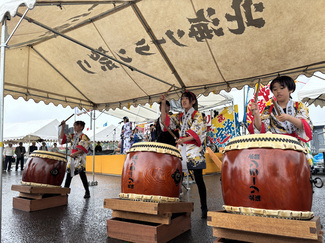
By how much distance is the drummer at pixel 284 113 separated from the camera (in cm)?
190

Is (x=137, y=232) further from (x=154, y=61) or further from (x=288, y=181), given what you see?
(x=154, y=61)

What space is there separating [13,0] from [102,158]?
345 inches

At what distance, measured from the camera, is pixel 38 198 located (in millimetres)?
3334

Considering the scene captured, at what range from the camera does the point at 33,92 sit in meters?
4.48

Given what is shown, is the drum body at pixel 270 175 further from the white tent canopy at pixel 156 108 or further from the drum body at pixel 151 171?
the white tent canopy at pixel 156 108

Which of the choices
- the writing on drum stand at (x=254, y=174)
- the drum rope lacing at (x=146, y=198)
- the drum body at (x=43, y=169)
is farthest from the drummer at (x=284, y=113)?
the drum body at (x=43, y=169)

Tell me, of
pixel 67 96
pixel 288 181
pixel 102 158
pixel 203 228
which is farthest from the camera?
pixel 102 158

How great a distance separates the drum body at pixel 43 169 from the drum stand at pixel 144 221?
1714mm

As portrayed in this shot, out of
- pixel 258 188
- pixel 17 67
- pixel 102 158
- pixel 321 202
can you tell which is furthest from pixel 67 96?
pixel 102 158

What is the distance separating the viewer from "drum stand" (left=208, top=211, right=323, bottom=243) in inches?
52.6

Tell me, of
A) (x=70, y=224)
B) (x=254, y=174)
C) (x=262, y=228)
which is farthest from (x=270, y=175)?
(x=70, y=224)

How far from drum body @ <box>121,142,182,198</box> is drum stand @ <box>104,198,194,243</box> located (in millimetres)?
126

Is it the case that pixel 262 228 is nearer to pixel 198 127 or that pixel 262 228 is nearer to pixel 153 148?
pixel 153 148

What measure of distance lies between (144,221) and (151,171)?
0.52m
